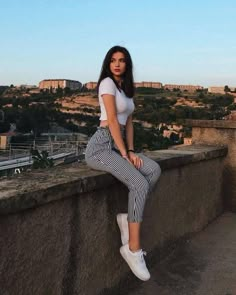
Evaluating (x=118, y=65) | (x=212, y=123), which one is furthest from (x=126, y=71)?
(x=212, y=123)

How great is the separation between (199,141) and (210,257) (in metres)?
1.80

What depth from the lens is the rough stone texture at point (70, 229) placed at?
207 cm

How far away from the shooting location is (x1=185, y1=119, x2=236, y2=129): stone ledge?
17.2 feet

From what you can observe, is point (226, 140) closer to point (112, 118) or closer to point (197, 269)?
point (197, 269)

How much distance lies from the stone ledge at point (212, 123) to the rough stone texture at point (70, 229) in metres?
1.52

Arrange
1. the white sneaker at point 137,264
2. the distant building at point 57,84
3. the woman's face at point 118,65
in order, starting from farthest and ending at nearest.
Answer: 1. the distant building at point 57,84
2. the woman's face at point 118,65
3. the white sneaker at point 137,264

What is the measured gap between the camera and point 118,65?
2.94 meters

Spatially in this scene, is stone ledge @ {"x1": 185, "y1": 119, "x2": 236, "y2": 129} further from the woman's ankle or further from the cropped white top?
the woman's ankle

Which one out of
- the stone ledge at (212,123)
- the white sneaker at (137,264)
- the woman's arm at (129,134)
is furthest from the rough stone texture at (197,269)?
the stone ledge at (212,123)

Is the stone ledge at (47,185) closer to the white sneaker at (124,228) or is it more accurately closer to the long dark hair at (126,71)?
the white sneaker at (124,228)

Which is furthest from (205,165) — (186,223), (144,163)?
(144,163)

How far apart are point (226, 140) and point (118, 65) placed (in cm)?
269

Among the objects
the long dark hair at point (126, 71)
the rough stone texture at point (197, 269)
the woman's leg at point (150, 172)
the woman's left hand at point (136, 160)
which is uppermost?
the long dark hair at point (126, 71)

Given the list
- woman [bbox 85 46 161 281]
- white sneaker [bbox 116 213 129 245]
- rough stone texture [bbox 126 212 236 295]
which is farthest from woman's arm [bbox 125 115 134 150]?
rough stone texture [bbox 126 212 236 295]
